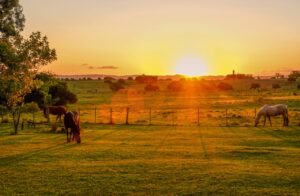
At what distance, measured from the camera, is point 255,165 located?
63.3ft

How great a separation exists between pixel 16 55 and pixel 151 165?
1191cm

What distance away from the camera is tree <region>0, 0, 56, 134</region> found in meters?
25.8

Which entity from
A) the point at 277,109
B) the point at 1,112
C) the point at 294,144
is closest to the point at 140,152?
the point at 294,144

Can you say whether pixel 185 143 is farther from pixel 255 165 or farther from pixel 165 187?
pixel 165 187

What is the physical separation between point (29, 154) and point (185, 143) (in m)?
9.94

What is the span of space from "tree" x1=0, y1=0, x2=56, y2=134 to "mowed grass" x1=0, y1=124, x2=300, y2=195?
3.81 metres

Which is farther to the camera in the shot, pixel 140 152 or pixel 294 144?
pixel 294 144

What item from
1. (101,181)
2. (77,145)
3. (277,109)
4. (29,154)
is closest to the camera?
(101,181)

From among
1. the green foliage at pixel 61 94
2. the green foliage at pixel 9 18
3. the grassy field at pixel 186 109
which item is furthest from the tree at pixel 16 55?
the green foliage at pixel 61 94

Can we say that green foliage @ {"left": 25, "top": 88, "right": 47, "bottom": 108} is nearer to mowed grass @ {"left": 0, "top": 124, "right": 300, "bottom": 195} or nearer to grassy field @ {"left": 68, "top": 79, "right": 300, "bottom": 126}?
grassy field @ {"left": 68, "top": 79, "right": 300, "bottom": 126}

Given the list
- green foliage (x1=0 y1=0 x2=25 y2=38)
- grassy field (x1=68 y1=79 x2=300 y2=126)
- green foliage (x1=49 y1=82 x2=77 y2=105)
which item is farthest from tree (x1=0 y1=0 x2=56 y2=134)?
green foliage (x1=49 y1=82 x2=77 y2=105)

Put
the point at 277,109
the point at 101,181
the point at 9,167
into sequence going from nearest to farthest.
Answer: the point at 101,181 → the point at 9,167 → the point at 277,109

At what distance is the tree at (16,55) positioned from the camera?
2575 centimetres

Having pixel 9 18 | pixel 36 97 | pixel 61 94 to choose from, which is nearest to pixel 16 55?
pixel 9 18
